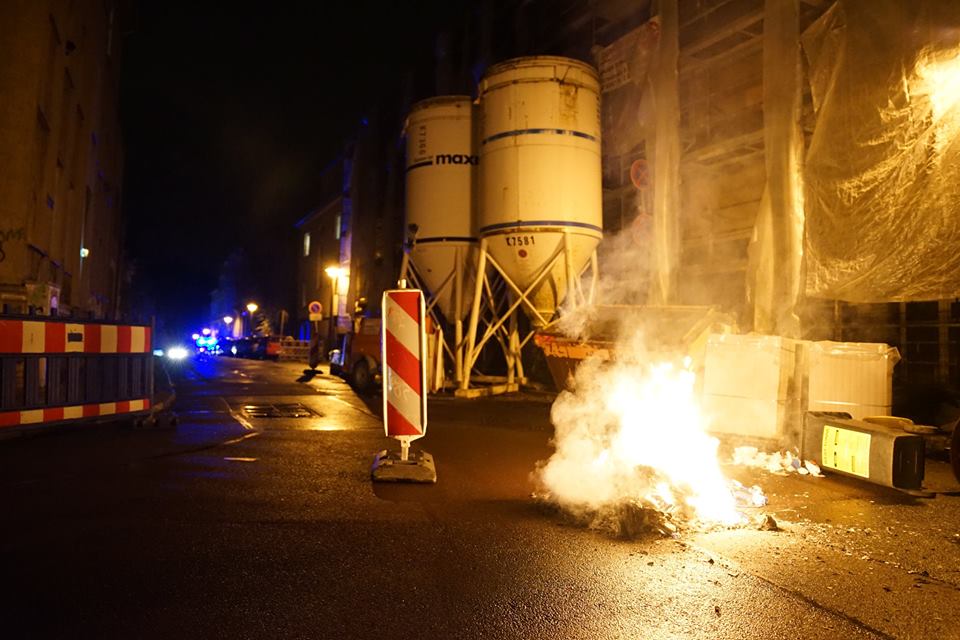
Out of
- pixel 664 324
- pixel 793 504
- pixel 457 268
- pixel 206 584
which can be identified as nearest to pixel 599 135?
pixel 457 268

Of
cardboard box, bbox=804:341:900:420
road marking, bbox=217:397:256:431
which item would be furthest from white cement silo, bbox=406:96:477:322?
cardboard box, bbox=804:341:900:420

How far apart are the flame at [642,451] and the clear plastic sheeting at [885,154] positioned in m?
3.03

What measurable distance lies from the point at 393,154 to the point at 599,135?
14.6 meters

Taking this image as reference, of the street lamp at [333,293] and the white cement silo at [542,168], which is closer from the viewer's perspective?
the white cement silo at [542,168]

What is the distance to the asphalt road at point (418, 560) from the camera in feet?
9.20

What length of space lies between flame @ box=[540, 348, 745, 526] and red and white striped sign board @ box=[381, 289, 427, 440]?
1371 millimetres

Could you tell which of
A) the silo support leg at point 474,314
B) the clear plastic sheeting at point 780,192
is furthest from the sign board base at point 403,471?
the silo support leg at point 474,314

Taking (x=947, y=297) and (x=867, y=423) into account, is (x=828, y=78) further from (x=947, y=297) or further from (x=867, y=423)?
(x=867, y=423)

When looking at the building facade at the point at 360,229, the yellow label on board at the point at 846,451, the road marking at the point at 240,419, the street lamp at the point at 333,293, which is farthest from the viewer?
the street lamp at the point at 333,293

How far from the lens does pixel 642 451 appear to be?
6.07 metres

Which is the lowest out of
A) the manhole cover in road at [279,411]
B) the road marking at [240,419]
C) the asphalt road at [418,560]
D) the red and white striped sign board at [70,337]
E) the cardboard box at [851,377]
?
the manhole cover in road at [279,411]

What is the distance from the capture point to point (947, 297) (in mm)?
7934

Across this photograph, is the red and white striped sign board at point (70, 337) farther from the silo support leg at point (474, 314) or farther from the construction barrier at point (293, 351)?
the construction barrier at point (293, 351)

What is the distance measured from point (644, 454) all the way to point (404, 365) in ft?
8.08
